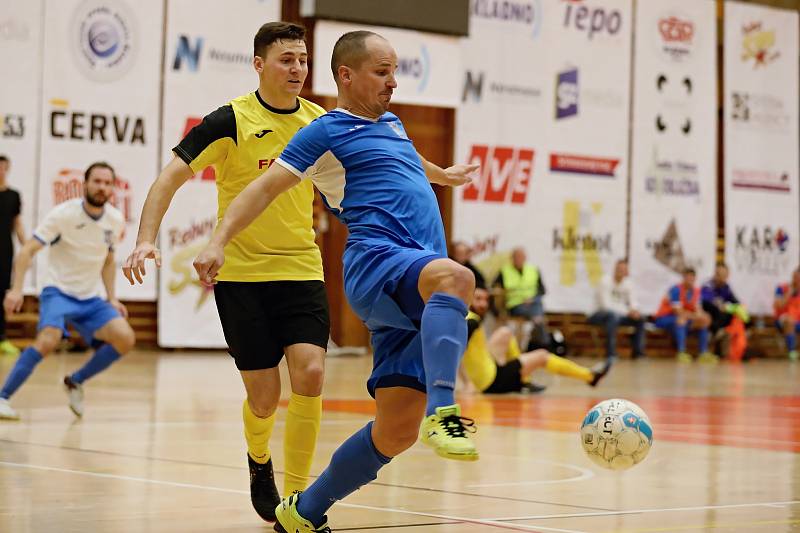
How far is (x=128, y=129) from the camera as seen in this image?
18.7 m

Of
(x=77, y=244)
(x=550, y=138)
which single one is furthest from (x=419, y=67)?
(x=77, y=244)

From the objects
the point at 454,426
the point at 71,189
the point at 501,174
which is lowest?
the point at 454,426

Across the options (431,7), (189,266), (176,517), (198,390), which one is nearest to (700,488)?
(176,517)

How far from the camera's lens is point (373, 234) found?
4.53m

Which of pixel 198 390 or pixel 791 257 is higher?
pixel 791 257

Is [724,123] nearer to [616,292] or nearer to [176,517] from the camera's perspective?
[616,292]

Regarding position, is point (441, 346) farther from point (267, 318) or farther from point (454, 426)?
point (267, 318)

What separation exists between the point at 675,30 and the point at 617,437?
18.9 m

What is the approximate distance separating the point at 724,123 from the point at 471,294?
21294 mm

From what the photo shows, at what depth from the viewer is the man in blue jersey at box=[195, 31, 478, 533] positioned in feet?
14.4

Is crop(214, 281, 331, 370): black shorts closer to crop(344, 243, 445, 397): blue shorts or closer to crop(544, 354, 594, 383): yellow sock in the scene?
crop(344, 243, 445, 397): blue shorts

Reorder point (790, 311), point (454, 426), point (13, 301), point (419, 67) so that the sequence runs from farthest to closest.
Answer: point (790, 311), point (419, 67), point (13, 301), point (454, 426)

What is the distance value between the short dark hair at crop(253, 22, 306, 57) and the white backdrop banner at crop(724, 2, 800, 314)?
64.8 ft

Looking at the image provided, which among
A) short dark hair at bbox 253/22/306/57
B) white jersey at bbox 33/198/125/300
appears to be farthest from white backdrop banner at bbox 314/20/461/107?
short dark hair at bbox 253/22/306/57
